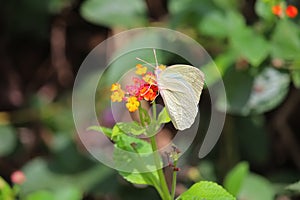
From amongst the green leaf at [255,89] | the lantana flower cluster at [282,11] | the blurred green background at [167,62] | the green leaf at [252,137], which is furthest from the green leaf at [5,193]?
the green leaf at [252,137]

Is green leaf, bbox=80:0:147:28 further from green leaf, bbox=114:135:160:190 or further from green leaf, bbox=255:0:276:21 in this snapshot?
green leaf, bbox=114:135:160:190

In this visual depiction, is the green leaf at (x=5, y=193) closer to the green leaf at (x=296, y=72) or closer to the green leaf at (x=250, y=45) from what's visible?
the green leaf at (x=250, y=45)

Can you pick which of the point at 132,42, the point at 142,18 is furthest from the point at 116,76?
the point at 142,18

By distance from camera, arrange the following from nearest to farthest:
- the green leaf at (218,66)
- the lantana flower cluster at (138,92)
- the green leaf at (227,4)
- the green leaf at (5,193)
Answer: the lantana flower cluster at (138,92) < the green leaf at (5,193) < the green leaf at (218,66) < the green leaf at (227,4)

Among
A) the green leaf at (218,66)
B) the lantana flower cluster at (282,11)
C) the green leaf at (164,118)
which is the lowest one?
the green leaf at (218,66)

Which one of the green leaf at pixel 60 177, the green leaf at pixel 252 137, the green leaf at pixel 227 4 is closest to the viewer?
the green leaf at pixel 227 4

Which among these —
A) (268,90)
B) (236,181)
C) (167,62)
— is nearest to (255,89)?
(268,90)
